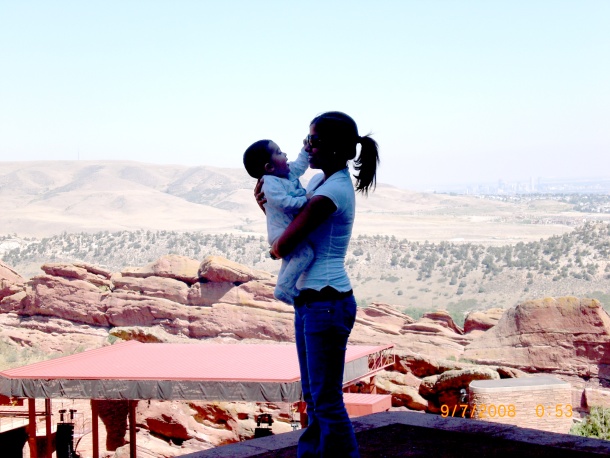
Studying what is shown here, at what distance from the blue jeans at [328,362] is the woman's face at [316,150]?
652 mm

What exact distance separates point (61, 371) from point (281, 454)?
12940 mm

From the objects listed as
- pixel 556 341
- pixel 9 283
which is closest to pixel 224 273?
pixel 9 283

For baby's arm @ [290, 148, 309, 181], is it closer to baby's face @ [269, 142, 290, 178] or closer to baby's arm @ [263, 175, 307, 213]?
baby's face @ [269, 142, 290, 178]

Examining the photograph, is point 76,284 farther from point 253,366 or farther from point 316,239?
point 316,239

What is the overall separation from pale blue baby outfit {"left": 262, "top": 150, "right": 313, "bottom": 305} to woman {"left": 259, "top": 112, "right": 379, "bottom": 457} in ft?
0.14

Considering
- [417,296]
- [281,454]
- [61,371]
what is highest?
[281,454]

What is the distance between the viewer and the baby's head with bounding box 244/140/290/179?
384 centimetres

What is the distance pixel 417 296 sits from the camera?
174ft

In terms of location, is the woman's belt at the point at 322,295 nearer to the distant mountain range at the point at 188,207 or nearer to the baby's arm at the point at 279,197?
the baby's arm at the point at 279,197

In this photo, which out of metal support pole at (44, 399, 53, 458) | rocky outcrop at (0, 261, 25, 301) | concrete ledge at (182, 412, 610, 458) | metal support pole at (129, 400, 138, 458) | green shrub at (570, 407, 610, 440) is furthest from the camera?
rocky outcrop at (0, 261, 25, 301)

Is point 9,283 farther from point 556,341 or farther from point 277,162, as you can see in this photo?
point 277,162

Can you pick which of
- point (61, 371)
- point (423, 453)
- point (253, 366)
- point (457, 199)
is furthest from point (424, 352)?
point (457, 199)

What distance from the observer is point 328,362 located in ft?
11.8
